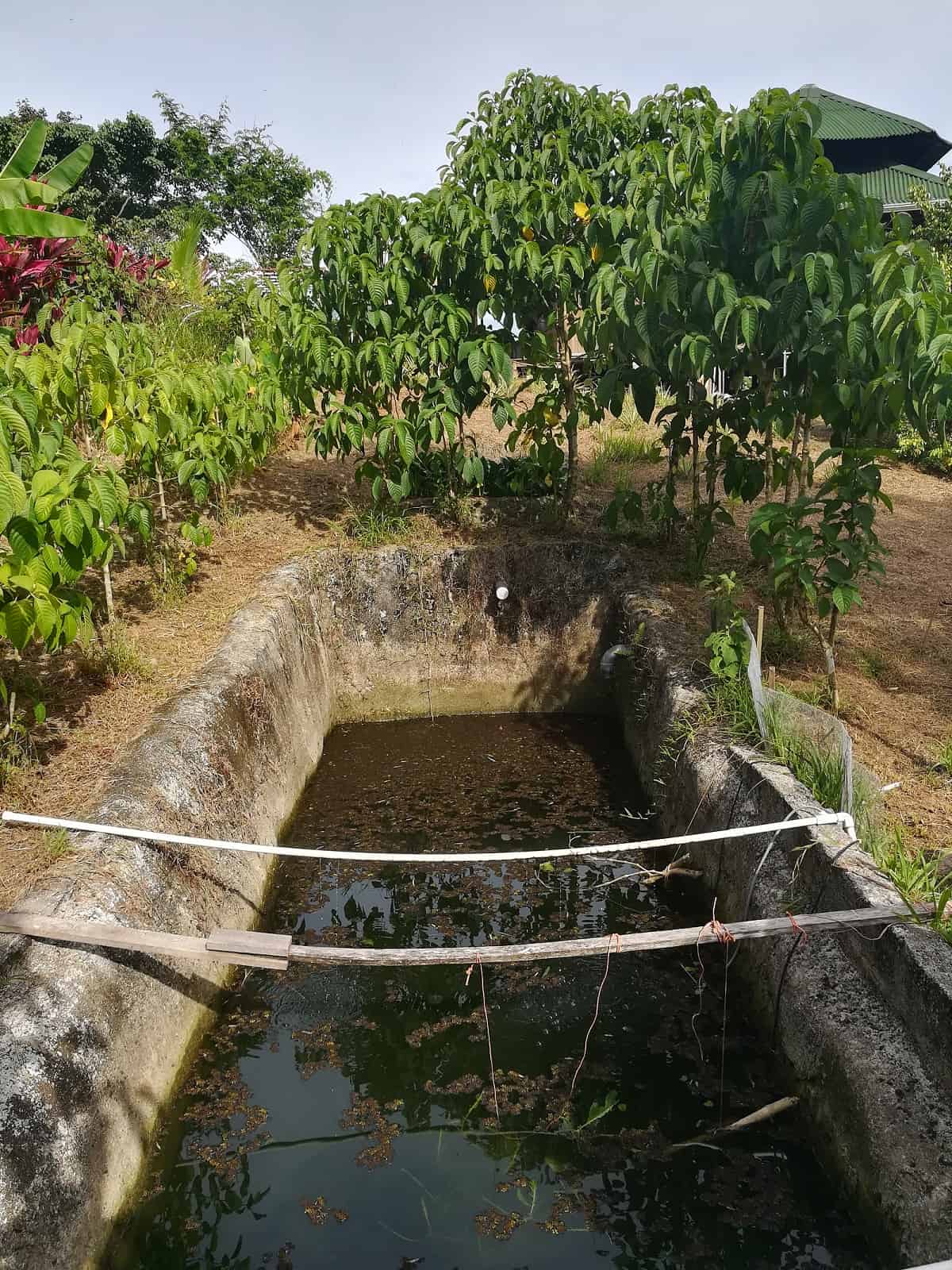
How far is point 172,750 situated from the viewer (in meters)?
3.81

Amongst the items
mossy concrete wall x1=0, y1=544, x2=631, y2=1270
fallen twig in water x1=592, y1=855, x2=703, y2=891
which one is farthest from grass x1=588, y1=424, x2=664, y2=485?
fallen twig in water x1=592, y1=855, x2=703, y2=891

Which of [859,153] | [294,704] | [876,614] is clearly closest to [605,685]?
[876,614]

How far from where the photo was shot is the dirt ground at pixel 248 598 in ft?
11.8

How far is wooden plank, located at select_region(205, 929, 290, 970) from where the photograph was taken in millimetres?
2789

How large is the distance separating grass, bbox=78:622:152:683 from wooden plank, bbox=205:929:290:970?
2063mm

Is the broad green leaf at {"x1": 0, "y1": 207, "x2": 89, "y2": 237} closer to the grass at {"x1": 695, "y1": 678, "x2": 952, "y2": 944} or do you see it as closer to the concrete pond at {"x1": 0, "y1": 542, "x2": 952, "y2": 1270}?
the concrete pond at {"x1": 0, "y1": 542, "x2": 952, "y2": 1270}

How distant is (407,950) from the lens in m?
2.79

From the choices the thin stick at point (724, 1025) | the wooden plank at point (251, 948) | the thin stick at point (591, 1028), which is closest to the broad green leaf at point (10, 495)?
the wooden plank at point (251, 948)

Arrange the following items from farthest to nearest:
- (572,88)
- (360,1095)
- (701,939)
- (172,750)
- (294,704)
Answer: (572,88) → (294,704) → (172,750) → (360,1095) → (701,939)

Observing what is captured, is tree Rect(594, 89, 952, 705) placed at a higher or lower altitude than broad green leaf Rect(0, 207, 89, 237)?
lower

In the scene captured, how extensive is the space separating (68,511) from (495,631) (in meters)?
3.64

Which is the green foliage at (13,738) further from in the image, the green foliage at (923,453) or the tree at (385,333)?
the green foliage at (923,453)

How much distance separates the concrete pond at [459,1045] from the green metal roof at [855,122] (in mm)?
12923

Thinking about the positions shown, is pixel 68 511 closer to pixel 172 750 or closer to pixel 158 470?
pixel 172 750
